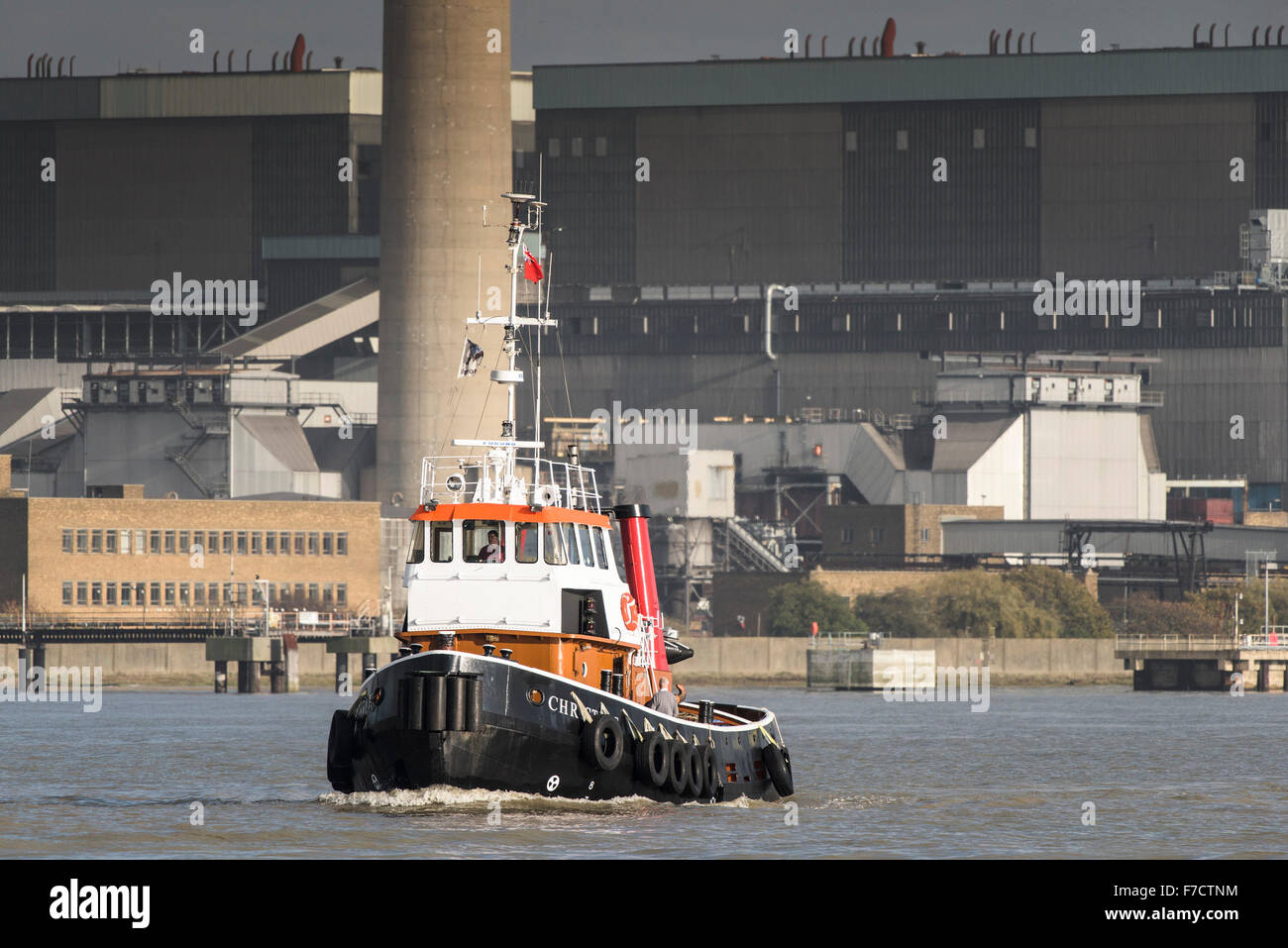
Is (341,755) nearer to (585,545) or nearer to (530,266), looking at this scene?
(585,545)

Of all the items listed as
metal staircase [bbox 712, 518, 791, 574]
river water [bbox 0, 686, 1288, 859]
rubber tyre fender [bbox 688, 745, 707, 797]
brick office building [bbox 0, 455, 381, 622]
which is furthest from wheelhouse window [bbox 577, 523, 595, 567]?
metal staircase [bbox 712, 518, 791, 574]

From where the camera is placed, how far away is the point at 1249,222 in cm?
19362

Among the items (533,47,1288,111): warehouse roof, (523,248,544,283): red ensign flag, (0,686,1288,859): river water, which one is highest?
(533,47,1288,111): warehouse roof

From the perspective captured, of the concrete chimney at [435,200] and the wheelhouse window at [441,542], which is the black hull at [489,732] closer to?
the wheelhouse window at [441,542]

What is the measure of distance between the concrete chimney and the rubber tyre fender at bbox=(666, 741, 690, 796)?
114 m

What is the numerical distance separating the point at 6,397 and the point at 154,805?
14780 cm

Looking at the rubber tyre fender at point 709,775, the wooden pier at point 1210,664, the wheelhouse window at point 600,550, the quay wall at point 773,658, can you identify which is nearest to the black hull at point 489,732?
the rubber tyre fender at point 709,775

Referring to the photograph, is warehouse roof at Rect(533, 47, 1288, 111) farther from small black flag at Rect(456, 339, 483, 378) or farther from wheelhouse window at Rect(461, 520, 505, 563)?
wheelhouse window at Rect(461, 520, 505, 563)

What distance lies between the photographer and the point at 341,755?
157 ft

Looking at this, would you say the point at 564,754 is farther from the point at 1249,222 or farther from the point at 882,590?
the point at 1249,222

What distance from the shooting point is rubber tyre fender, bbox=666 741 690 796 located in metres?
47.1

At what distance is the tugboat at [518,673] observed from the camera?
4409cm

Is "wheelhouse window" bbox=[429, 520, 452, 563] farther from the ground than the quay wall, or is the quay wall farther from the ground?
"wheelhouse window" bbox=[429, 520, 452, 563]

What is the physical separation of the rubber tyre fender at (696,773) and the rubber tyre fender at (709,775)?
0.07 m
